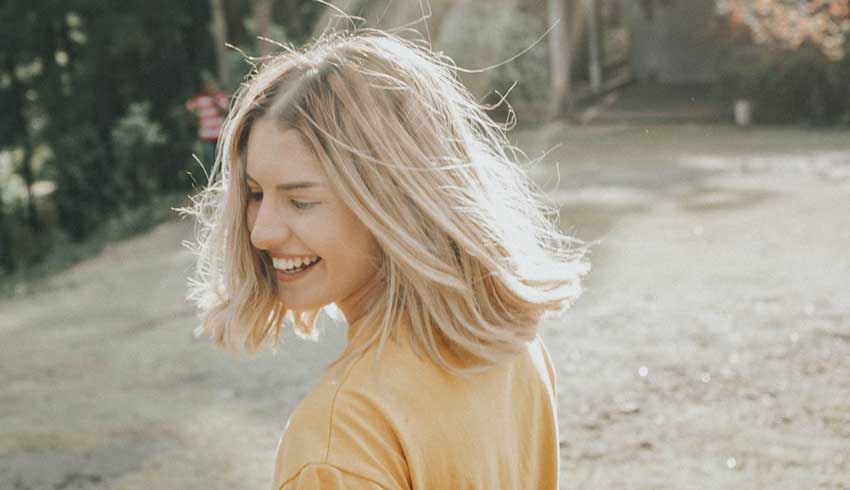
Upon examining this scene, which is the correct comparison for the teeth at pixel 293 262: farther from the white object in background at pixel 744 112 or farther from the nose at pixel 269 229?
the white object in background at pixel 744 112

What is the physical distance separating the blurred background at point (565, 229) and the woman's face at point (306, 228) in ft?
1.70

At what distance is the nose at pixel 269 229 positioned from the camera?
5.08 feet

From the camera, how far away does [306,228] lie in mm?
1527

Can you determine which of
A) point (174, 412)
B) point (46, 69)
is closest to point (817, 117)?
point (46, 69)

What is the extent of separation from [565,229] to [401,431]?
8.11 m

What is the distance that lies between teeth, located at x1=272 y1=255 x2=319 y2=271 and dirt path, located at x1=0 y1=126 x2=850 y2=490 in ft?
8.36

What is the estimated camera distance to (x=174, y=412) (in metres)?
5.23

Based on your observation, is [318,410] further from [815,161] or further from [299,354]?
[815,161]

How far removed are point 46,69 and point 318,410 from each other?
1756 cm

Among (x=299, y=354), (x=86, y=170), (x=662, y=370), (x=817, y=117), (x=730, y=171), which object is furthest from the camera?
(x=817, y=117)

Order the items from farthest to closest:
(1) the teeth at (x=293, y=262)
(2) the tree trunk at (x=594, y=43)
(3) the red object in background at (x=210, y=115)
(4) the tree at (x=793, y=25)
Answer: (2) the tree trunk at (x=594, y=43) < (4) the tree at (x=793, y=25) < (3) the red object in background at (x=210, y=115) < (1) the teeth at (x=293, y=262)

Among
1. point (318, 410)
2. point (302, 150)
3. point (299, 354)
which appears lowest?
point (299, 354)

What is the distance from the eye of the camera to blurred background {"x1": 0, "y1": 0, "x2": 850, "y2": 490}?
176 inches

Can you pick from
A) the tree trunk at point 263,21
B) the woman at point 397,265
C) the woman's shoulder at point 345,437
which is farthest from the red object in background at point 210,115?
the woman's shoulder at point 345,437
